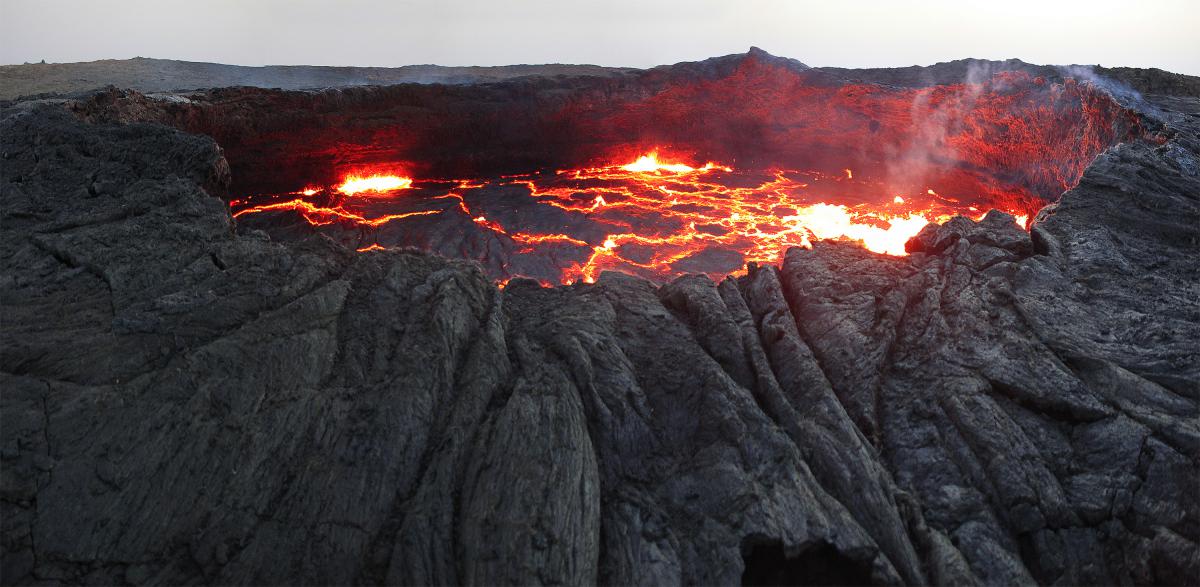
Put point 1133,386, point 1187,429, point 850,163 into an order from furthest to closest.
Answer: point 850,163 < point 1133,386 < point 1187,429

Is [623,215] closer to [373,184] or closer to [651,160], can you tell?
[651,160]

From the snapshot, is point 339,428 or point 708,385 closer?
point 339,428

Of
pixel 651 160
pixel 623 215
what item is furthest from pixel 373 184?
pixel 651 160

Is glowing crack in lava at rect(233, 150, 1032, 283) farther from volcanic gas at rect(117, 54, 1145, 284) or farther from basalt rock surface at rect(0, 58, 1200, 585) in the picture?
basalt rock surface at rect(0, 58, 1200, 585)

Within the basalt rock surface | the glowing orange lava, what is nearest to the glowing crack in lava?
the glowing orange lava

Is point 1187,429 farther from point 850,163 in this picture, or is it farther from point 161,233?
point 850,163

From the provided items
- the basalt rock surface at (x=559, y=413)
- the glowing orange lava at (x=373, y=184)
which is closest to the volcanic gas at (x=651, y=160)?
the glowing orange lava at (x=373, y=184)

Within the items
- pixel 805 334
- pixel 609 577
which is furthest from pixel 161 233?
pixel 805 334
